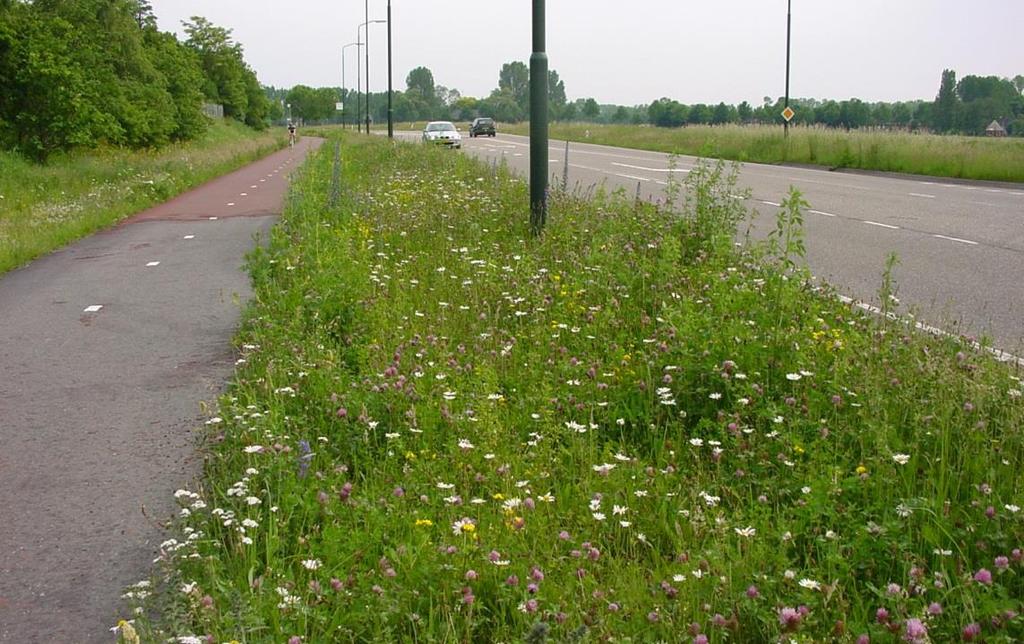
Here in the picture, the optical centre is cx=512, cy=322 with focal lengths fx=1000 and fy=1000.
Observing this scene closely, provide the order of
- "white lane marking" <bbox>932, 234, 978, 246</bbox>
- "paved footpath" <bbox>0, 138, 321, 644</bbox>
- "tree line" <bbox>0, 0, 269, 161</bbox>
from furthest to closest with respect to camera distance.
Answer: "tree line" <bbox>0, 0, 269, 161</bbox>
"white lane marking" <bbox>932, 234, 978, 246</bbox>
"paved footpath" <bbox>0, 138, 321, 644</bbox>

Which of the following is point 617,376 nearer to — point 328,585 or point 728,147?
point 328,585

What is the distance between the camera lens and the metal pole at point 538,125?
10.9 meters

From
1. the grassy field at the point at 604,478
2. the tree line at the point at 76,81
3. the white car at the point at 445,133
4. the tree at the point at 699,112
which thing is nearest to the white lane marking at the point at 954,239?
the grassy field at the point at 604,478

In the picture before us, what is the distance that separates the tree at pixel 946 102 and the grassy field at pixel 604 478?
107045mm

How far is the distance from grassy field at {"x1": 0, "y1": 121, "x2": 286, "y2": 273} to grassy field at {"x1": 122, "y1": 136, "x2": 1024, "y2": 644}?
7810 millimetres

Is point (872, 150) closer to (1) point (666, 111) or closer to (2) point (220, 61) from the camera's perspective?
(2) point (220, 61)

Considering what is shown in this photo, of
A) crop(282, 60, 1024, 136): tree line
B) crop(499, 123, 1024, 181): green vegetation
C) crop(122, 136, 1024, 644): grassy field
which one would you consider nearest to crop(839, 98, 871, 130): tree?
crop(282, 60, 1024, 136): tree line

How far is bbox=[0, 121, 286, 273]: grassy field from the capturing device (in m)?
14.0

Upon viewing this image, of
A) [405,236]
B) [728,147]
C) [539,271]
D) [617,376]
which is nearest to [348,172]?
[405,236]

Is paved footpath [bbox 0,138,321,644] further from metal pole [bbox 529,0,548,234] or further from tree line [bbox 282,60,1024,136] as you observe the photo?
tree line [bbox 282,60,1024,136]

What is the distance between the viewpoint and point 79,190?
21.3 m

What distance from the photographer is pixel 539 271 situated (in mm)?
8352

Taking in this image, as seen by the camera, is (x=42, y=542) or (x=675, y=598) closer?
(x=675, y=598)

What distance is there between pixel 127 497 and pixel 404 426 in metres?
1.28
